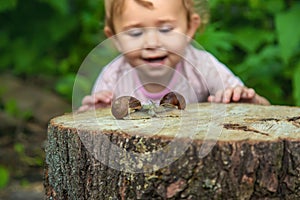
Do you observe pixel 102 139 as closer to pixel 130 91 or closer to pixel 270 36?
pixel 130 91

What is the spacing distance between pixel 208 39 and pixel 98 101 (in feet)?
3.59

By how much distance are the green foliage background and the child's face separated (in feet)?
2.63

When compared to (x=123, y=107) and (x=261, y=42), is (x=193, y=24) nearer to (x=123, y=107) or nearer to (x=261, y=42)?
(x=123, y=107)

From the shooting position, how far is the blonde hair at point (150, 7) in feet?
8.89

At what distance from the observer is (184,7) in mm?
2832

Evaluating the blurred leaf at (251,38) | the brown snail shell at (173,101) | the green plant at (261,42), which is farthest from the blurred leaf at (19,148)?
the brown snail shell at (173,101)

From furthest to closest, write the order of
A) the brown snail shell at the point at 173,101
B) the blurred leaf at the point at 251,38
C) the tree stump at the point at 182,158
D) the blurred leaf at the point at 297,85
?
the blurred leaf at the point at 251,38
the blurred leaf at the point at 297,85
the brown snail shell at the point at 173,101
the tree stump at the point at 182,158

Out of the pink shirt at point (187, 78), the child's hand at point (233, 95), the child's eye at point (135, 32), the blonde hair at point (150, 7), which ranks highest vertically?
the blonde hair at point (150, 7)

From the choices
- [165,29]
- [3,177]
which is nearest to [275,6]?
[165,29]

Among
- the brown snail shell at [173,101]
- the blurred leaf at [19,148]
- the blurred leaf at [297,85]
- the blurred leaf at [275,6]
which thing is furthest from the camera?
the blurred leaf at [19,148]

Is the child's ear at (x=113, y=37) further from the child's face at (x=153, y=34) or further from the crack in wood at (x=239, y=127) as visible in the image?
the crack in wood at (x=239, y=127)

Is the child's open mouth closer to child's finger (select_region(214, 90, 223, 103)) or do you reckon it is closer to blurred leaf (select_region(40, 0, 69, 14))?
child's finger (select_region(214, 90, 223, 103))

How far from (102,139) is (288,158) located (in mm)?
569

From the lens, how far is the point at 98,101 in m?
2.74
